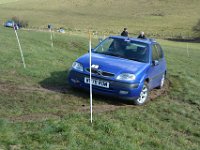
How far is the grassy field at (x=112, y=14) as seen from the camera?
89812mm

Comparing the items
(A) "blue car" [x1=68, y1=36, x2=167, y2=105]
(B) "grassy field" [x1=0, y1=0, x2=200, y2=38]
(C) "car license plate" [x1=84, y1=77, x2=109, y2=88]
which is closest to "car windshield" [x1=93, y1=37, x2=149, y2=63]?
(A) "blue car" [x1=68, y1=36, x2=167, y2=105]

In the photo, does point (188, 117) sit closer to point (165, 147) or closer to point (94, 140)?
point (165, 147)

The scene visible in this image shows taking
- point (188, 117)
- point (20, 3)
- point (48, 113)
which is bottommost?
point (20, 3)

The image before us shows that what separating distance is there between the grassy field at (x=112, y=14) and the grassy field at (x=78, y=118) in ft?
227

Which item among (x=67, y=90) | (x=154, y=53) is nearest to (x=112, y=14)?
(x=154, y=53)

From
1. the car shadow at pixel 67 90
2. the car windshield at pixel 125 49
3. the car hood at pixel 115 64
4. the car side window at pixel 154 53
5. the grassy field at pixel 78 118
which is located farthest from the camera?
the car side window at pixel 154 53

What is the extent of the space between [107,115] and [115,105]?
1.36 m

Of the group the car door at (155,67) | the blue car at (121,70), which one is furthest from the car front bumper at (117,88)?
the car door at (155,67)

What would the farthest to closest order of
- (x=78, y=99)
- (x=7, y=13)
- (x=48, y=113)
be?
(x=7, y=13), (x=78, y=99), (x=48, y=113)

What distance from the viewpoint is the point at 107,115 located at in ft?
27.9

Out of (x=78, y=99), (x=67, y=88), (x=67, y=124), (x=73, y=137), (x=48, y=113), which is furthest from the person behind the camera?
(x=67, y=88)

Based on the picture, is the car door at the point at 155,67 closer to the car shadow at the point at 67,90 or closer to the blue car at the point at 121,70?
the blue car at the point at 121,70

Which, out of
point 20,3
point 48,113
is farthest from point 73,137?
point 20,3

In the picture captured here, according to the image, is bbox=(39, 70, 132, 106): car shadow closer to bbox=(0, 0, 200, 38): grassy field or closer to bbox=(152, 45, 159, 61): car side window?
bbox=(152, 45, 159, 61): car side window
